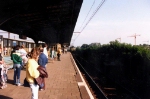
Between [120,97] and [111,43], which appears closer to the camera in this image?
[120,97]

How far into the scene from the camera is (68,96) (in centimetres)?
688

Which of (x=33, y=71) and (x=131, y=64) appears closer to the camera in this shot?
(x=33, y=71)

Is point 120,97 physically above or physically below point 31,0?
below

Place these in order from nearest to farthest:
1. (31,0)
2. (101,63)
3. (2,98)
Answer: (2,98) → (31,0) → (101,63)

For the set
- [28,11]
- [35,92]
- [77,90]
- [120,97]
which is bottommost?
→ [120,97]

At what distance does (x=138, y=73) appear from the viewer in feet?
51.3

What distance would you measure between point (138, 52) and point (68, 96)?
10534 mm

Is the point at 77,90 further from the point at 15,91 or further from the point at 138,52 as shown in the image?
the point at 138,52

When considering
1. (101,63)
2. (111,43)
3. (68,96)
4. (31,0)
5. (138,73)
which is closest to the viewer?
(68,96)

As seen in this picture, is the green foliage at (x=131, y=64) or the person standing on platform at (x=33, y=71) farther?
the green foliage at (x=131, y=64)

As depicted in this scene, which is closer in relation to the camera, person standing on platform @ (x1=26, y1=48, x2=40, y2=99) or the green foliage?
person standing on platform @ (x1=26, y1=48, x2=40, y2=99)

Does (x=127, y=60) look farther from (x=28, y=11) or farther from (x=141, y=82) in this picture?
(x=28, y=11)

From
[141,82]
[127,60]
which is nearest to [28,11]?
[141,82]

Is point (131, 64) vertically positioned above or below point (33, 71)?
below
